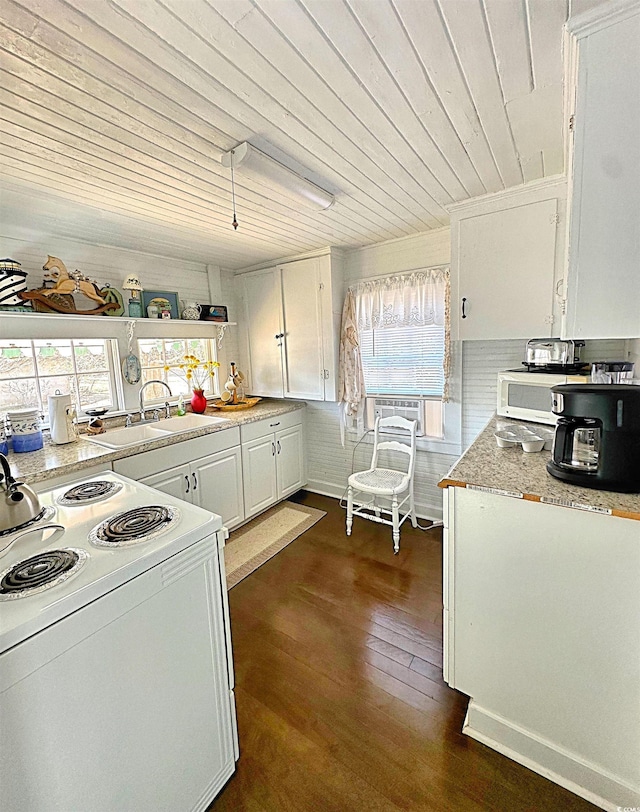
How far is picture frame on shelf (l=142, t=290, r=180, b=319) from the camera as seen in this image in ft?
9.87

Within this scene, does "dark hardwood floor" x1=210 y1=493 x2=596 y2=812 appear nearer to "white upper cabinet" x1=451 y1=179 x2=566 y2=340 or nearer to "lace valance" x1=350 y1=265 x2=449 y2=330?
"white upper cabinet" x1=451 y1=179 x2=566 y2=340

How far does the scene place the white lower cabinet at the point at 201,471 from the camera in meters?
2.27

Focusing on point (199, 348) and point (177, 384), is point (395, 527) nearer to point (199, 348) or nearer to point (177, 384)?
point (177, 384)

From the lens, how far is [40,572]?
37.4 inches

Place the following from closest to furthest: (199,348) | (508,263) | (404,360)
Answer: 1. (508,263)
2. (404,360)
3. (199,348)

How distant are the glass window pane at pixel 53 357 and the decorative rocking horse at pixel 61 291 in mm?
287

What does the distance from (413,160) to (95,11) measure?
1.28 meters

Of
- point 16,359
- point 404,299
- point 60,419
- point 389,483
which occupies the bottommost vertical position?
point 389,483

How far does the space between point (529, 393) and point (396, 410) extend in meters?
1.29

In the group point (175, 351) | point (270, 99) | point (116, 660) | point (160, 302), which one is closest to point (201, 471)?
point (175, 351)

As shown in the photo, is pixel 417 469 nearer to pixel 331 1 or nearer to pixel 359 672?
pixel 359 672

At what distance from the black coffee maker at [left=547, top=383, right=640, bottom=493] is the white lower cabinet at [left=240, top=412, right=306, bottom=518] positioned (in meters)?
2.27

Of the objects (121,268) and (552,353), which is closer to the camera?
(552,353)

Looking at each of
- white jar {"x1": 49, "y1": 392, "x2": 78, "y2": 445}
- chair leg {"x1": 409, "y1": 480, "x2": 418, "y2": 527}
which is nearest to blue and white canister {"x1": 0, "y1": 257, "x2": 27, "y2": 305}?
white jar {"x1": 49, "y1": 392, "x2": 78, "y2": 445}
